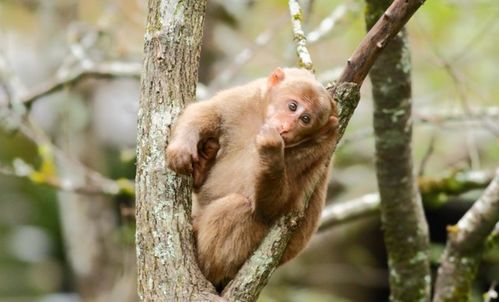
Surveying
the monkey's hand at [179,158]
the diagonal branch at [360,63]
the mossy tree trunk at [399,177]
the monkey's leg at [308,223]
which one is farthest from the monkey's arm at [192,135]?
the mossy tree trunk at [399,177]

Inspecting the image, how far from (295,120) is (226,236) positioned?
→ 2.37 ft

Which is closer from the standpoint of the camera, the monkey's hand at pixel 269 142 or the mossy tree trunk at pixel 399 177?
the monkey's hand at pixel 269 142

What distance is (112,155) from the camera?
13.6 m

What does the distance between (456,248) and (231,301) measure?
8.22ft

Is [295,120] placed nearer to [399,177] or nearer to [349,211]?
[399,177]

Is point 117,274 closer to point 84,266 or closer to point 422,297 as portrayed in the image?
point 84,266

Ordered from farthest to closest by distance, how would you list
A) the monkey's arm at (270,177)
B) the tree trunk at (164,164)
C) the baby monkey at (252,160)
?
the baby monkey at (252,160), the monkey's arm at (270,177), the tree trunk at (164,164)

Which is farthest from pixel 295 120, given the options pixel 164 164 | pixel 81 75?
pixel 81 75

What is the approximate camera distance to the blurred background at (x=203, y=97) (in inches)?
290

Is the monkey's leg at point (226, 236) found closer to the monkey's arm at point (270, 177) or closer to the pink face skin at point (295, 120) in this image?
the monkey's arm at point (270, 177)

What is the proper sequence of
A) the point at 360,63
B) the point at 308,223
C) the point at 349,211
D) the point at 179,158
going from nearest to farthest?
the point at 179,158, the point at 360,63, the point at 308,223, the point at 349,211

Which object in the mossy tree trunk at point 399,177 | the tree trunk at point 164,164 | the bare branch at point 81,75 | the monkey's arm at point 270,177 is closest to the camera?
the tree trunk at point 164,164

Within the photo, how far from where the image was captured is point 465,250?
5652 mm

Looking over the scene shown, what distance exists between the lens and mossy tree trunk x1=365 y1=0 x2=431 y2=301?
17.9ft
